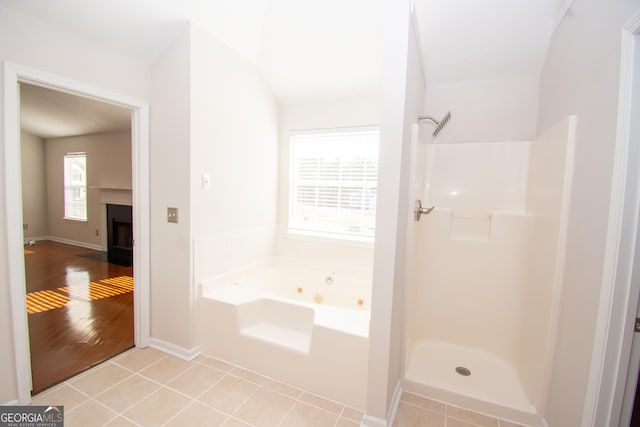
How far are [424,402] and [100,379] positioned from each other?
7.24 feet

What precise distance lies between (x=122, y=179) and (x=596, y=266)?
619 centimetres

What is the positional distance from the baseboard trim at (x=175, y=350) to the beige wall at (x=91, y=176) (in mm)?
3645

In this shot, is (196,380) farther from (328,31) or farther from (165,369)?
(328,31)

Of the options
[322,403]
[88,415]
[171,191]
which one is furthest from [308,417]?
[171,191]

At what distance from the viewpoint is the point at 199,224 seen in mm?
2121

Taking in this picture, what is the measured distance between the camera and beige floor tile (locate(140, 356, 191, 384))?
189 centimetres

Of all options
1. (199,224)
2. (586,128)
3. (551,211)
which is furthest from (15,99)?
(551,211)

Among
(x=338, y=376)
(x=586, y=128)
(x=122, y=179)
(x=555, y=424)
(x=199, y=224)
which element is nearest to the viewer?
(x=586, y=128)

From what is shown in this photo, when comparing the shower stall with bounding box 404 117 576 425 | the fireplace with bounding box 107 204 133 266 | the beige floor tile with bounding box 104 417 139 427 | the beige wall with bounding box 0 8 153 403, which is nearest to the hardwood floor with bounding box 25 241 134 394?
the fireplace with bounding box 107 204 133 266

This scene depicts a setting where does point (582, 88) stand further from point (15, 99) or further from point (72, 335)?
point (72, 335)

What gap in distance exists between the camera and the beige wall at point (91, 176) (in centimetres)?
495

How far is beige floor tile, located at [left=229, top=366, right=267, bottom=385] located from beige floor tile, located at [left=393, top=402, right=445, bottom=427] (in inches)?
36.6

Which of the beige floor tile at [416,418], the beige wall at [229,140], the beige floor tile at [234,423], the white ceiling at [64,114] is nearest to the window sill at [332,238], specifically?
the beige wall at [229,140]

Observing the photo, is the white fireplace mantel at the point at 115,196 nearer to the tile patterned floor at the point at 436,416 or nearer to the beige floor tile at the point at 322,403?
the beige floor tile at the point at 322,403
